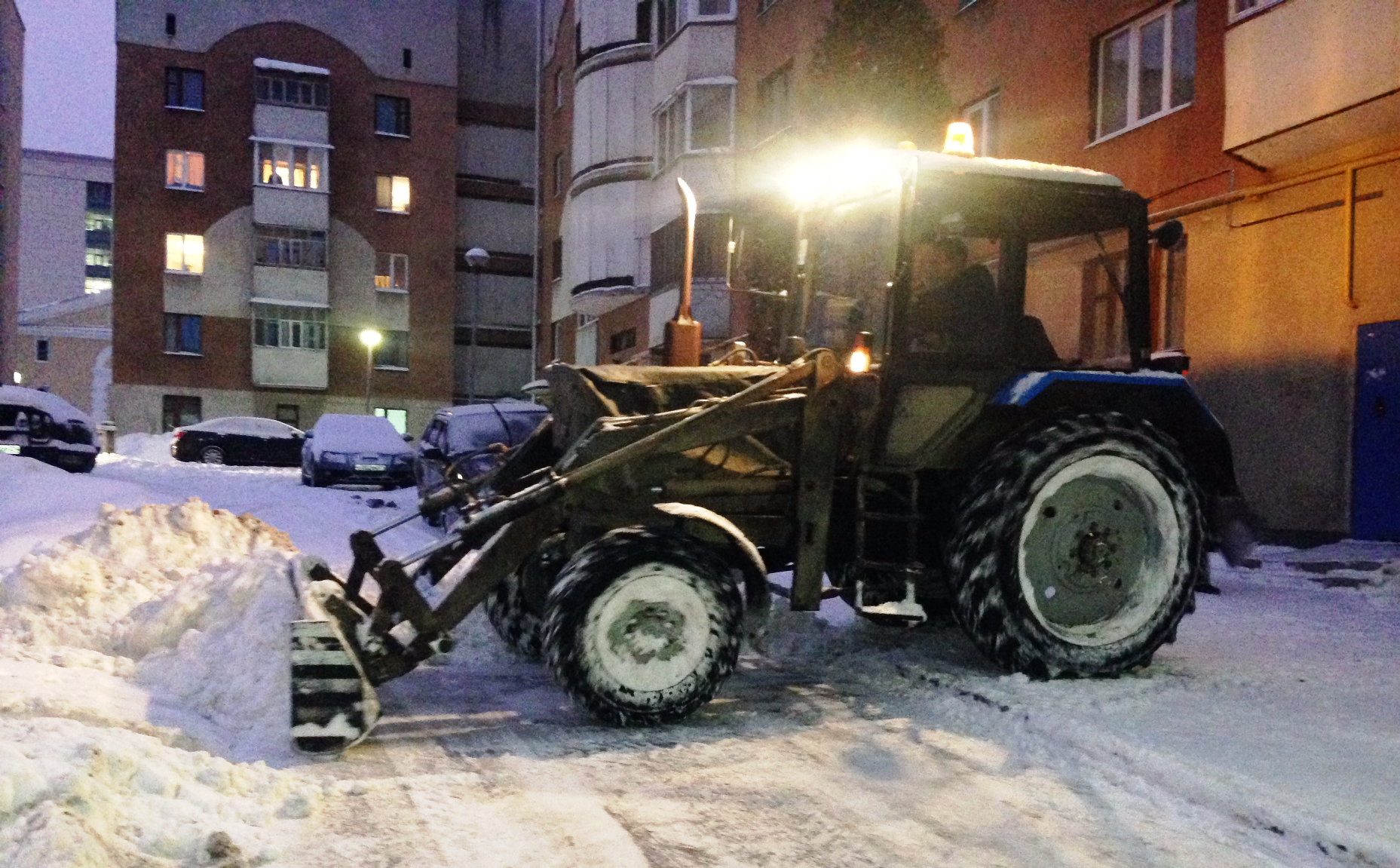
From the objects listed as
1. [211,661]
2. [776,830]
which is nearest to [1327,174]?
[776,830]

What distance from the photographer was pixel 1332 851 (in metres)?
3.31

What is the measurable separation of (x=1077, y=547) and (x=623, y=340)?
2407 centimetres

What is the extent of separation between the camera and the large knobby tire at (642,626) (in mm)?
4438

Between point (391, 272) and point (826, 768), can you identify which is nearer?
point (826, 768)

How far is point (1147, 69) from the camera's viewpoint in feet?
43.7

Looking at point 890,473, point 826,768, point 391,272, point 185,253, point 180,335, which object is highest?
point 185,253

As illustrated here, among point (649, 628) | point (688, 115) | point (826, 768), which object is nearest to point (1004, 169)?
point (649, 628)

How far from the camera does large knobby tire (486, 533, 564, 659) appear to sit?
5.71 m

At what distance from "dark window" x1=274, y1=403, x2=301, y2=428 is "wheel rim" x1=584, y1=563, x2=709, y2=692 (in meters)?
37.4

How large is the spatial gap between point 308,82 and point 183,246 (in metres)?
7.19

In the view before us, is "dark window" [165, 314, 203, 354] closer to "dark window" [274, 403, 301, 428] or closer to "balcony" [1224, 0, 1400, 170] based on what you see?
"dark window" [274, 403, 301, 428]

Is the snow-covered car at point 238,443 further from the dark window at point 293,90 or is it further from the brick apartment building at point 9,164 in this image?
the brick apartment building at point 9,164

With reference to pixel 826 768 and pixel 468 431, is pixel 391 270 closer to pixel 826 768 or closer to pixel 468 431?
pixel 468 431

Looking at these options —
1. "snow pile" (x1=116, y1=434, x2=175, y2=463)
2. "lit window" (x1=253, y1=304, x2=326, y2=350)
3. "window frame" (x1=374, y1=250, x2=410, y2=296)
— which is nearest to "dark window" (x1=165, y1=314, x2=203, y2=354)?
"lit window" (x1=253, y1=304, x2=326, y2=350)
